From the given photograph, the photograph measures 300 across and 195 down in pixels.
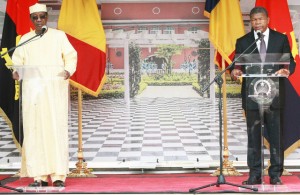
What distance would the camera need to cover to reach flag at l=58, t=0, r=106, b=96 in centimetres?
540

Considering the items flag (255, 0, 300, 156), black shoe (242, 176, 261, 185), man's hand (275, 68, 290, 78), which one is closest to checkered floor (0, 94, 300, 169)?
flag (255, 0, 300, 156)

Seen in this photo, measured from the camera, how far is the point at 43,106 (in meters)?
4.42

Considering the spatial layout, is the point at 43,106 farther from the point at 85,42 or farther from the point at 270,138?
the point at 270,138

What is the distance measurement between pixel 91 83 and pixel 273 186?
2233 millimetres

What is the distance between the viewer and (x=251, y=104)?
14.3 feet

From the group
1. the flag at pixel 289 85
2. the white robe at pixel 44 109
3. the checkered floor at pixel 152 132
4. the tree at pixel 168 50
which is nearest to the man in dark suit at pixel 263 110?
the flag at pixel 289 85

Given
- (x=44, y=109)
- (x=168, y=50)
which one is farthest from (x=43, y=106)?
(x=168, y=50)

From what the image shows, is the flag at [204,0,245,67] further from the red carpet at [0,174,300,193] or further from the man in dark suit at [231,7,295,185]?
the red carpet at [0,174,300,193]

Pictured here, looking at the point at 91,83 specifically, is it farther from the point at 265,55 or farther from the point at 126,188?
the point at 265,55

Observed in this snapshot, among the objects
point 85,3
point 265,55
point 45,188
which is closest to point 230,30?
point 265,55

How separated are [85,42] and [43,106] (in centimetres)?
121

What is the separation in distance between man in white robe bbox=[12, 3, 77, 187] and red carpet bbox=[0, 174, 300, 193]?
0.26 meters

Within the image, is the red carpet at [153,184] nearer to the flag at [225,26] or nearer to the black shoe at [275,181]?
the black shoe at [275,181]

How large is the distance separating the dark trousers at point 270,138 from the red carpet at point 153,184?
17cm
